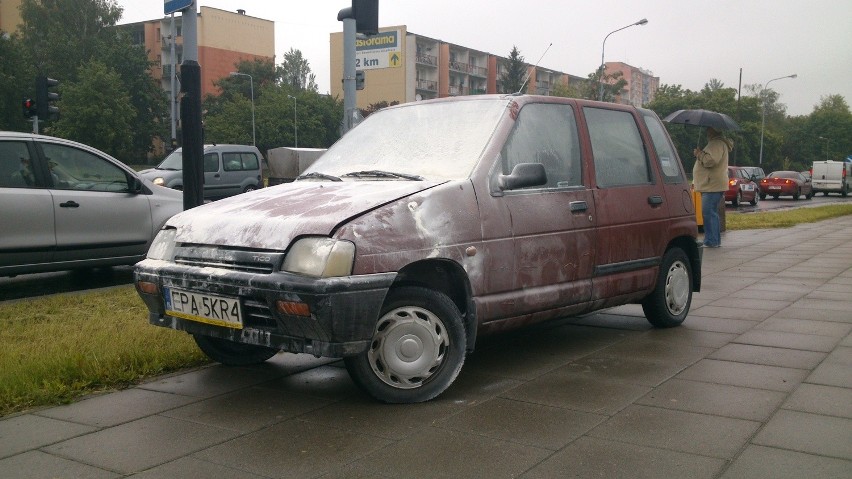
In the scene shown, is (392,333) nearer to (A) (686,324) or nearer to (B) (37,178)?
(A) (686,324)

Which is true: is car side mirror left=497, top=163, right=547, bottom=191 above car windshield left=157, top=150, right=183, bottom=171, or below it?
below

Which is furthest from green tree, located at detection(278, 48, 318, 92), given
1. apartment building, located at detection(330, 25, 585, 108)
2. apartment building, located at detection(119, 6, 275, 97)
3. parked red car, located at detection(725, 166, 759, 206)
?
parked red car, located at detection(725, 166, 759, 206)

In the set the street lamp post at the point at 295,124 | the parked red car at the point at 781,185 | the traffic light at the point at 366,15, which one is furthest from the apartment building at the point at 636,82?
the traffic light at the point at 366,15

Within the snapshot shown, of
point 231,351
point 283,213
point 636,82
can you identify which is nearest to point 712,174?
point 231,351

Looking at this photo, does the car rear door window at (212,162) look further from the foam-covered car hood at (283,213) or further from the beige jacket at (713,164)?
the foam-covered car hood at (283,213)

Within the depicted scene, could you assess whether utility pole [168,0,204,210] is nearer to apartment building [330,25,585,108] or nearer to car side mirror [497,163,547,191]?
car side mirror [497,163,547,191]

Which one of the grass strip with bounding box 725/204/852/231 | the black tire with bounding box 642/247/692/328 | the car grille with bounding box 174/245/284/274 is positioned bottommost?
the grass strip with bounding box 725/204/852/231

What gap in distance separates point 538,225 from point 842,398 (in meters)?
1.96

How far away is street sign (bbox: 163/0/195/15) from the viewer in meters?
6.78

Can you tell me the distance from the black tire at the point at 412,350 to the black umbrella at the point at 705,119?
8557 mm

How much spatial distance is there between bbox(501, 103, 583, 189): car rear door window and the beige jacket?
808 centimetres

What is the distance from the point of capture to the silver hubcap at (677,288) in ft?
22.1

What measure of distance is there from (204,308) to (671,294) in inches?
151

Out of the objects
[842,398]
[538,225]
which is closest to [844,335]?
[842,398]
